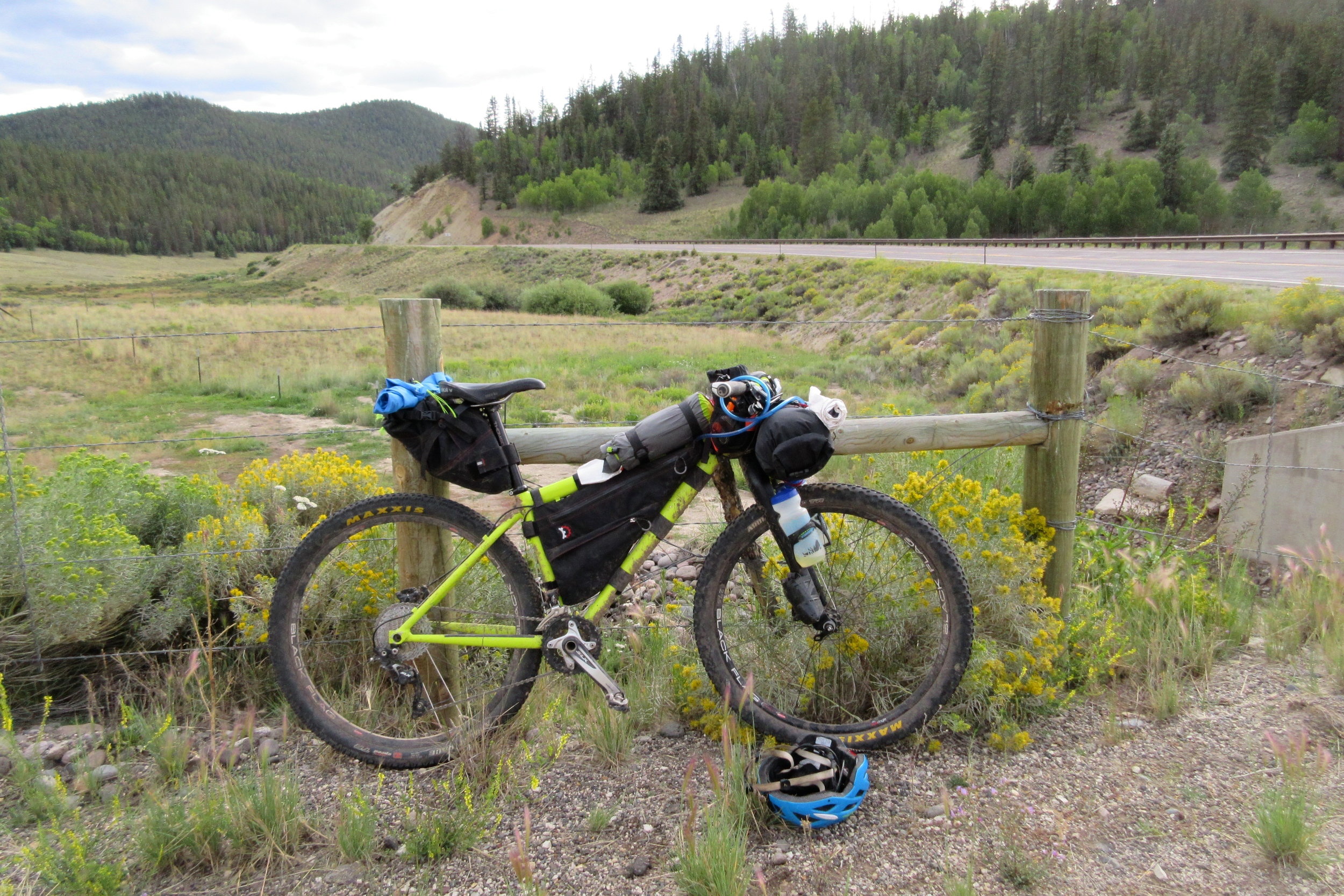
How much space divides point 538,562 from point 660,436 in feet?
2.26

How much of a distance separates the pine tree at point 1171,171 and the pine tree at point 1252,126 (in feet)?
22.8

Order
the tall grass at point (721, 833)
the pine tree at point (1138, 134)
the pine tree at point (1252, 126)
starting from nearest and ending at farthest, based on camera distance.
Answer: the tall grass at point (721, 833) < the pine tree at point (1252, 126) < the pine tree at point (1138, 134)

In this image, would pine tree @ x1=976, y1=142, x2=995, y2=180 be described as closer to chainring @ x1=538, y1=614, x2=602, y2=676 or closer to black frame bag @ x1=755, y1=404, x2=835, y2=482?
black frame bag @ x1=755, y1=404, x2=835, y2=482

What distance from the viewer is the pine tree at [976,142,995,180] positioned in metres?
85.6

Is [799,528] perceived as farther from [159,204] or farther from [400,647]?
[159,204]

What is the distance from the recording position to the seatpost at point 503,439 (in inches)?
123

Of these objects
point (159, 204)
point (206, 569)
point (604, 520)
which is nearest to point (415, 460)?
point (604, 520)

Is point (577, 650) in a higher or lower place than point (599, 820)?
higher

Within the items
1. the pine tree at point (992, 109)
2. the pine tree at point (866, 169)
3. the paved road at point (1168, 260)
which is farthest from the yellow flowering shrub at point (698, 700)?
the pine tree at point (992, 109)

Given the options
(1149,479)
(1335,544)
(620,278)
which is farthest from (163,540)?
(620,278)

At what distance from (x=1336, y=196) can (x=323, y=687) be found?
79.7 meters

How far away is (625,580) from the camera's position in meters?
3.17

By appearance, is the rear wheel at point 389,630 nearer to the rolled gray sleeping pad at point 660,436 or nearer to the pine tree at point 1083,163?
the rolled gray sleeping pad at point 660,436

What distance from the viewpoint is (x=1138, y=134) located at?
268ft
